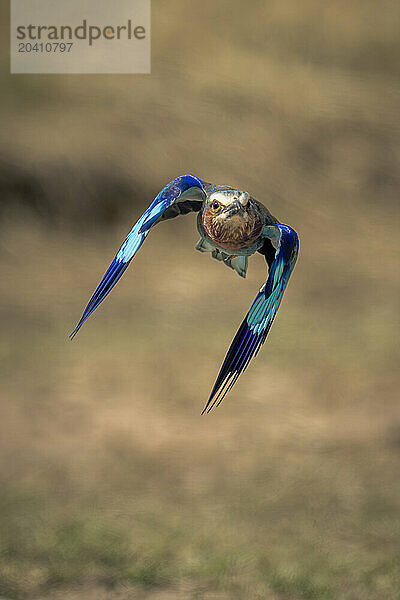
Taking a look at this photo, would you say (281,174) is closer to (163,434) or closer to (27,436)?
(163,434)


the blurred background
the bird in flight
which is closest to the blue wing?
the bird in flight

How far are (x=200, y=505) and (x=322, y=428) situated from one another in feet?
3.52

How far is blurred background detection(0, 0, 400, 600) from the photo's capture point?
469 centimetres

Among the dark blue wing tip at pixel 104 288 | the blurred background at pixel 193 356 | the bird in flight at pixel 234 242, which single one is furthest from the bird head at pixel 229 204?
the blurred background at pixel 193 356

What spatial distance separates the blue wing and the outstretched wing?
133mm

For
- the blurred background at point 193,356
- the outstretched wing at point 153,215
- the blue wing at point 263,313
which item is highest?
the outstretched wing at point 153,215

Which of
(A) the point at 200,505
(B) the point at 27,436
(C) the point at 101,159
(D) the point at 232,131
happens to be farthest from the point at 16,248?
(A) the point at 200,505

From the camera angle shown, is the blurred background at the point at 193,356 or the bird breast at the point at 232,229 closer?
the bird breast at the point at 232,229

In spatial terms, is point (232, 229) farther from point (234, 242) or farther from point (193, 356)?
point (193, 356)

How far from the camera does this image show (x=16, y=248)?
5379 mm

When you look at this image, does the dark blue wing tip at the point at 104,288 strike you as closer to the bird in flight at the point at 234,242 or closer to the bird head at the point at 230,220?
the bird in flight at the point at 234,242

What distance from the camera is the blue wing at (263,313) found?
1.11 metres

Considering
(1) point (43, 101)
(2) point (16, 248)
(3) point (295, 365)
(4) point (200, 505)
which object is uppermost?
(1) point (43, 101)

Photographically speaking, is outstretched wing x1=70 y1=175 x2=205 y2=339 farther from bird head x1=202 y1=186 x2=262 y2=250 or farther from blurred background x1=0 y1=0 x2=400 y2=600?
blurred background x1=0 y1=0 x2=400 y2=600
